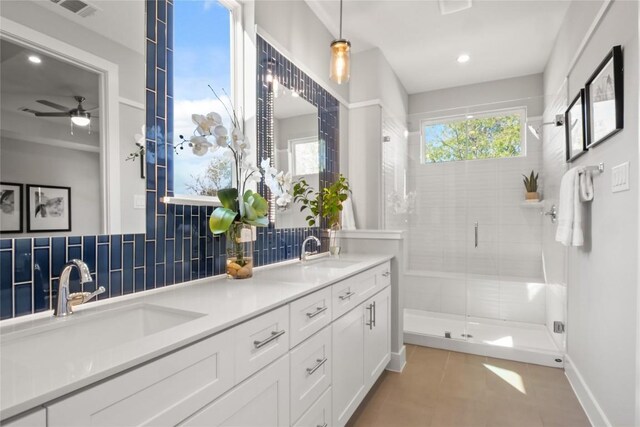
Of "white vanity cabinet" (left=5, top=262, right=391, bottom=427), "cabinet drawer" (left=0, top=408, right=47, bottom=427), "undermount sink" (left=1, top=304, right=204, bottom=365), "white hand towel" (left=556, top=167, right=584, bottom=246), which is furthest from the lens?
"white hand towel" (left=556, top=167, right=584, bottom=246)

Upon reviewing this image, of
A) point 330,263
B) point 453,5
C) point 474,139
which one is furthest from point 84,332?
point 474,139

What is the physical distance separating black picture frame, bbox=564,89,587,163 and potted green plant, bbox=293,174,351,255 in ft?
4.98

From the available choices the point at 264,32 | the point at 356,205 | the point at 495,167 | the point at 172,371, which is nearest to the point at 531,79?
the point at 495,167

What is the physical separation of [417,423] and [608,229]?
144 centimetres

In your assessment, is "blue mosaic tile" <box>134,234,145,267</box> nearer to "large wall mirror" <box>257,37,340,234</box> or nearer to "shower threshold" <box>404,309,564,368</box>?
"large wall mirror" <box>257,37,340,234</box>

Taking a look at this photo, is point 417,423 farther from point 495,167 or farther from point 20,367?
point 495,167

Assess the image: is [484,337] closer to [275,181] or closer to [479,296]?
[479,296]

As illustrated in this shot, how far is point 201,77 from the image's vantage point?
1588 mm

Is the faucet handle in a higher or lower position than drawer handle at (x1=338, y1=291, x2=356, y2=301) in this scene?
higher

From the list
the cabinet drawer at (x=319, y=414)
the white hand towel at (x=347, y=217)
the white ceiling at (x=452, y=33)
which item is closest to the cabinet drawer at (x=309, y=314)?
the cabinet drawer at (x=319, y=414)

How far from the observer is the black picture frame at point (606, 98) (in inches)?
60.1

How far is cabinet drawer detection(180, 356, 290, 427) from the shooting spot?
0.88 metres

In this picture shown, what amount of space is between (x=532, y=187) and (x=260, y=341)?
3425 millimetres

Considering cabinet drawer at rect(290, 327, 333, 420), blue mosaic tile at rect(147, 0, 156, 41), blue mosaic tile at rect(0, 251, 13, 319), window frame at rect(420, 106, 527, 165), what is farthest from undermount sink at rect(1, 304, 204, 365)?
window frame at rect(420, 106, 527, 165)
